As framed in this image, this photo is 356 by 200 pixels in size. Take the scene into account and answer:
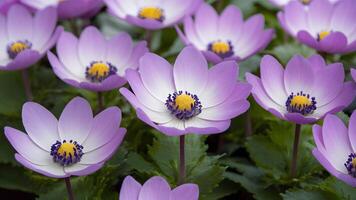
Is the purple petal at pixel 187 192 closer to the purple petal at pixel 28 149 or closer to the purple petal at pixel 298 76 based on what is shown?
the purple petal at pixel 28 149

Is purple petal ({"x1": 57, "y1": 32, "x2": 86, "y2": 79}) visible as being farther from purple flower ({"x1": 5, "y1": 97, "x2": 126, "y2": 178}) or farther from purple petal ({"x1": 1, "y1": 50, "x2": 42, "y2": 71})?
purple flower ({"x1": 5, "y1": 97, "x2": 126, "y2": 178})

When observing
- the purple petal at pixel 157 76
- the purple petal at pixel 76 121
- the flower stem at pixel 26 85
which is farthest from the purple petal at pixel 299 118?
the flower stem at pixel 26 85

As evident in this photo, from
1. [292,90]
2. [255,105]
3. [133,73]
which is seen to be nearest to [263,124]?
[255,105]

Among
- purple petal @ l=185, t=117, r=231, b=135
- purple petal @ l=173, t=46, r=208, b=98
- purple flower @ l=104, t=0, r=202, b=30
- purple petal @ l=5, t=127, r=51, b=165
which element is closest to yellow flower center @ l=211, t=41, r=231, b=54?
purple flower @ l=104, t=0, r=202, b=30

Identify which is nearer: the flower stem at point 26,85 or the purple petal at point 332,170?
the purple petal at point 332,170

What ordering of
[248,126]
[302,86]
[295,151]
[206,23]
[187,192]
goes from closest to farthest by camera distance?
[187,192], [295,151], [302,86], [248,126], [206,23]

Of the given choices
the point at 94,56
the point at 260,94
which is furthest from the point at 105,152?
the point at 94,56

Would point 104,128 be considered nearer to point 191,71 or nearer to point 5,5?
point 191,71
